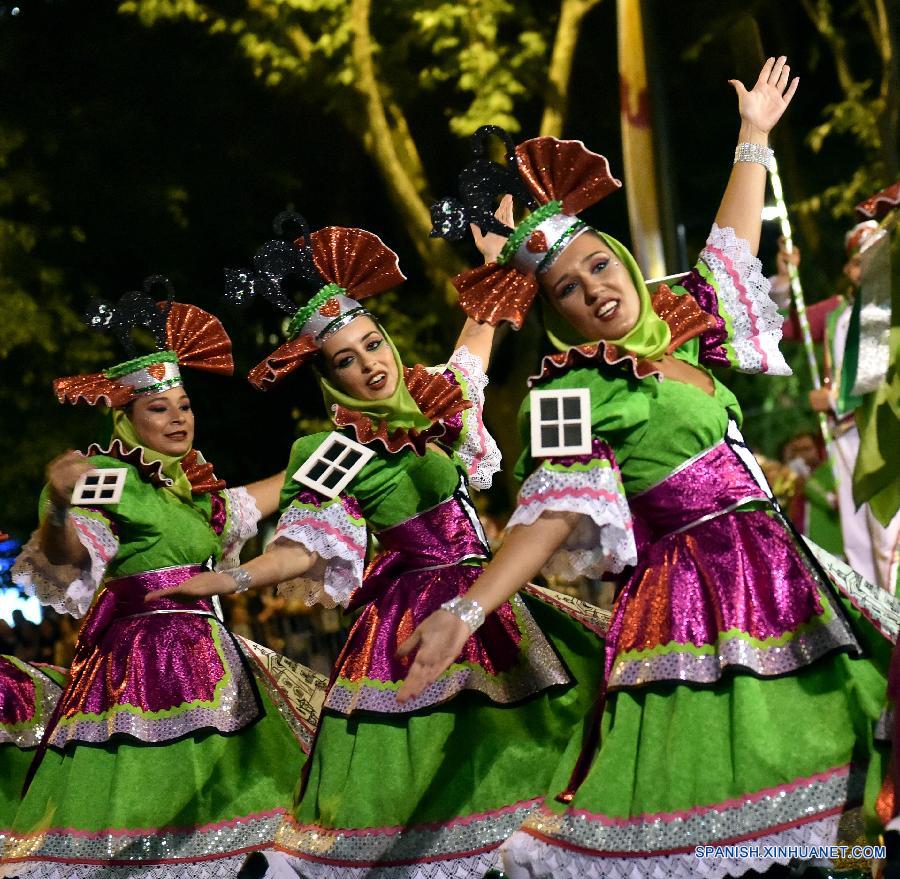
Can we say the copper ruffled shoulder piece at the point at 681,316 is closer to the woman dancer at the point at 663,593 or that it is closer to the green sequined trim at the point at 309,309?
the woman dancer at the point at 663,593

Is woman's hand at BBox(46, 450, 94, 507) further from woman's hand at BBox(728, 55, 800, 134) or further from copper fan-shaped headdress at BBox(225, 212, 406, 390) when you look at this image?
woman's hand at BBox(728, 55, 800, 134)

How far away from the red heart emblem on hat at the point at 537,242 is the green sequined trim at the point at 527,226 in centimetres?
1

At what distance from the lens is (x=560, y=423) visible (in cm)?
321

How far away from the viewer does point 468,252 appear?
11703 millimetres

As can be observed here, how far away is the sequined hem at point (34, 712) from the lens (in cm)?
539

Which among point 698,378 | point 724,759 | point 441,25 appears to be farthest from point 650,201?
point 724,759

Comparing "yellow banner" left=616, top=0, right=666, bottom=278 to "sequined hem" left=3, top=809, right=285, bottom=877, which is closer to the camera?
"sequined hem" left=3, top=809, right=285, bottom=877

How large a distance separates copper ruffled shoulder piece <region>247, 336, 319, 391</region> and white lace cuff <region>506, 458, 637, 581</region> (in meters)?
1.31

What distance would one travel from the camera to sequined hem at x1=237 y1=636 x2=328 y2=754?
496 cm

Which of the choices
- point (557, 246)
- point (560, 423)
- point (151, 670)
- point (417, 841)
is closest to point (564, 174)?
point (557, 246)

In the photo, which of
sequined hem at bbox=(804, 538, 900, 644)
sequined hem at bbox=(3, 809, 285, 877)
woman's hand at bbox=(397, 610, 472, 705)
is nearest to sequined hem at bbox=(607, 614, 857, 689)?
sequined hem at bbox=(804, 538, 900, 644)

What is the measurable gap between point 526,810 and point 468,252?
815 centimetres

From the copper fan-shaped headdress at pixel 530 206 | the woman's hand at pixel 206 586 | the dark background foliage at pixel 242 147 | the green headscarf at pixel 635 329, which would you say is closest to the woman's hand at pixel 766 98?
the copper fan-shaped headdress at pixel 530 206

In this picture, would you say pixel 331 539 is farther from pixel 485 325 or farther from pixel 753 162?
pixel 753 162
